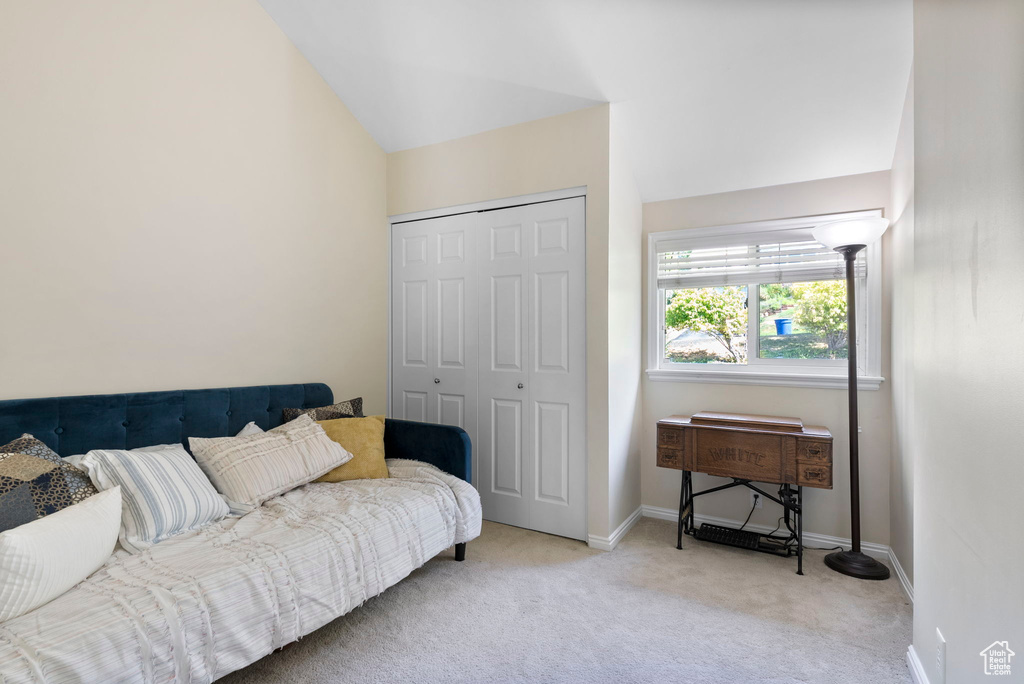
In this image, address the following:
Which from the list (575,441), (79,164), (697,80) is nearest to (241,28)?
(79,164)

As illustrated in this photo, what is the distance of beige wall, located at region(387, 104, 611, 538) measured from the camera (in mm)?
2855

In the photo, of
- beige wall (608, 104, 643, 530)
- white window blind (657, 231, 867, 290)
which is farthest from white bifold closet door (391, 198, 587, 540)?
white window blind (657, 231, 867, 290)

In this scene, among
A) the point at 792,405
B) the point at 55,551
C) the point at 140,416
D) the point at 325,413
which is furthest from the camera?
the point at 792,405

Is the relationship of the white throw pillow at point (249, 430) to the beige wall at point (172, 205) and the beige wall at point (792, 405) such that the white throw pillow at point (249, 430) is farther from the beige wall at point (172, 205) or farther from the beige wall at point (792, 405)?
the beige wall at point (792, 405)

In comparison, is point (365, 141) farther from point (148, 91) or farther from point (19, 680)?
point (19, 680)

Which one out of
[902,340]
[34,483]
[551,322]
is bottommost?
[34,483]

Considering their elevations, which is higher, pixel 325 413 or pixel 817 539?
pixel 325 413

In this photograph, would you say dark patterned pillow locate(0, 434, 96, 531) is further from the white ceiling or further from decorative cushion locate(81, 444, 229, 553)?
the white ceiling

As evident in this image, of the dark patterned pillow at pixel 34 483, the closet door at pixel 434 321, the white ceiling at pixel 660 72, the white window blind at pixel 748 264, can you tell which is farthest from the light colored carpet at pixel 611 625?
the white ceiling at pixel 660 72

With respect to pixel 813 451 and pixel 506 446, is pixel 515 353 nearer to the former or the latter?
pixel 506 446

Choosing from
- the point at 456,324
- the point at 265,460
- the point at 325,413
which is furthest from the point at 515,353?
the point at 265,460

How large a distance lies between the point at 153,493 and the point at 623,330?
7.86ft

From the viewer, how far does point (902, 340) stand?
2.55 metres

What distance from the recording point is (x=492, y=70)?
2812 millimetres
